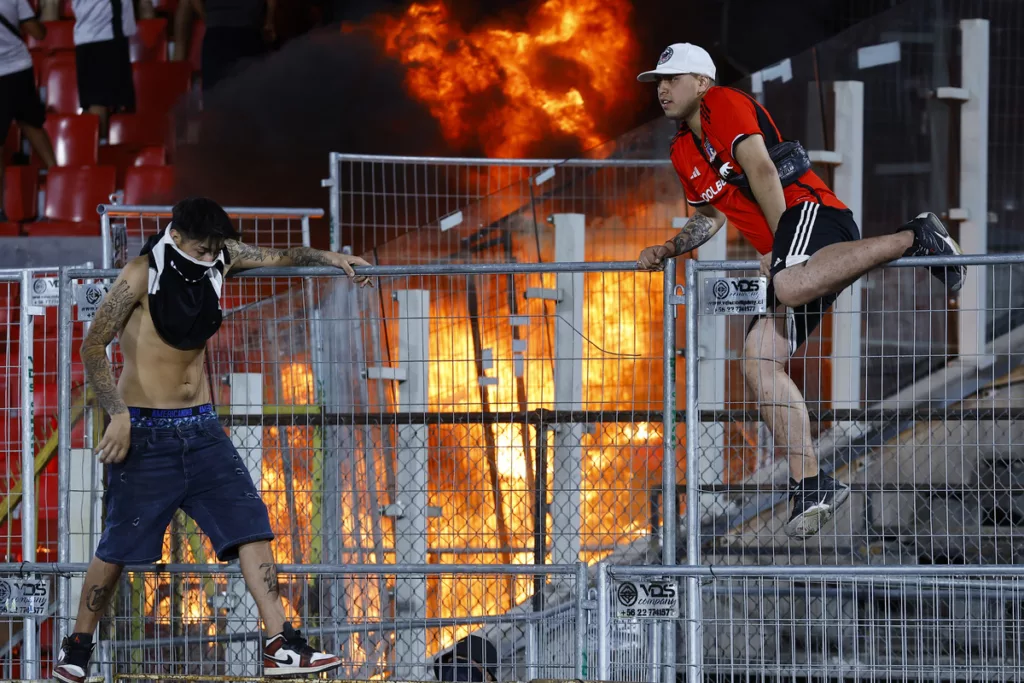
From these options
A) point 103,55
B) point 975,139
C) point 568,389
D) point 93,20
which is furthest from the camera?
point 103,55

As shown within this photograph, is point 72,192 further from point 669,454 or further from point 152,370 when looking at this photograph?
point 669,454

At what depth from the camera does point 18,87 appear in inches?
461

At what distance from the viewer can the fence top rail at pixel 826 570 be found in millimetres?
4086

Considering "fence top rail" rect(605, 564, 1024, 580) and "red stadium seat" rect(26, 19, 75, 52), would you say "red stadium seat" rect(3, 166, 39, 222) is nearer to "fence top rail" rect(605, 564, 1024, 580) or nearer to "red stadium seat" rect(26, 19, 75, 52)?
"red stadium seat" rect(26, 19, 75, 52)

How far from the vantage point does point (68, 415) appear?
189 inches

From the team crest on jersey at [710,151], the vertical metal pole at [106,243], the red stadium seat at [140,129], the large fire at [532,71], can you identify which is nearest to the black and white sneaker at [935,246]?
the team crest on jersey at [710,151]

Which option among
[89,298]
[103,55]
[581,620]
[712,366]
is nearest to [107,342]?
[89,298]

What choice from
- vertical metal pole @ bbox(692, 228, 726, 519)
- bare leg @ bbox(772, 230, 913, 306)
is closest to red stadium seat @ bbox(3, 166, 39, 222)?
vertical metal pole @ bbox(692, 228, 726, 519)

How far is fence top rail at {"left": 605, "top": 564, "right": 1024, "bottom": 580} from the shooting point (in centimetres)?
409

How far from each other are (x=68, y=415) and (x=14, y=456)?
370 centimetres

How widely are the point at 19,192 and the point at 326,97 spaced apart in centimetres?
306

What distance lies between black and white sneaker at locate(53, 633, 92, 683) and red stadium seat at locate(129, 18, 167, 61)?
28.7 feet

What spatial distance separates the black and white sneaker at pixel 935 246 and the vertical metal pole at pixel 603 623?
5.22ft

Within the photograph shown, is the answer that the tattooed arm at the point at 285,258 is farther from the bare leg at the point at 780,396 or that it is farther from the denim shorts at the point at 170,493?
the bare leg at the point at 780,396
